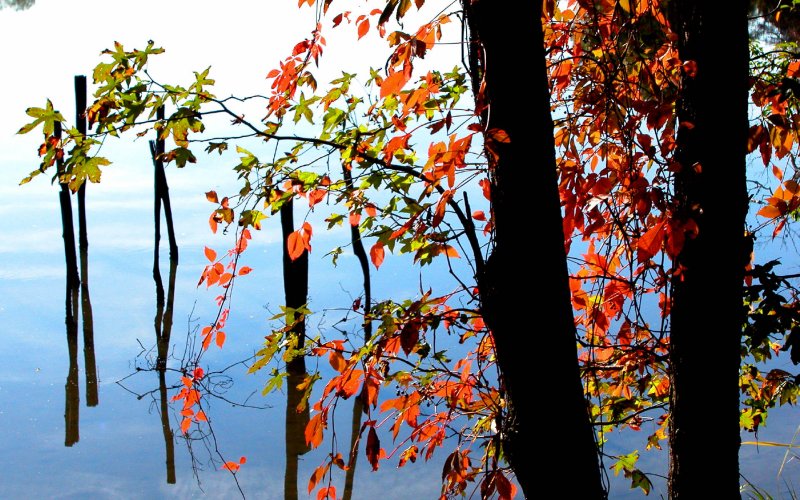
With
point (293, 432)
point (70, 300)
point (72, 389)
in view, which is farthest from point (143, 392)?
point (70, 300)

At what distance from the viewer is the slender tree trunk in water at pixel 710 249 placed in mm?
2000

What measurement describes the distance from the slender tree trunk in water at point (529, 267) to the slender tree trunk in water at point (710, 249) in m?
0.44

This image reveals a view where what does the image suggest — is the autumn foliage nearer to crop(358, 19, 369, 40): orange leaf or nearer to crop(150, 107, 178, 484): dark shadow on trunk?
crop(358, 19, 369, 40): orange leaf

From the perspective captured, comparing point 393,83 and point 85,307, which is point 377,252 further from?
point 85,307

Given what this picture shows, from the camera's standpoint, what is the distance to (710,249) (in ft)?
6.65

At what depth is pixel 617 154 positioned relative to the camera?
8.31 ft

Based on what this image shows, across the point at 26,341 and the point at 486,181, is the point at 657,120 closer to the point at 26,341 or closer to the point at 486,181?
the point at 486,181

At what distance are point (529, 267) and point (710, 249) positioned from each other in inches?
23.3

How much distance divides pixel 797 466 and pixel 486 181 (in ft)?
14.8

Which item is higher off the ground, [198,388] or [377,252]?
[377,252]

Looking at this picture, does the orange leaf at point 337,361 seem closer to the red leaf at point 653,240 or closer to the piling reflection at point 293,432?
the red leaf at point 653,240

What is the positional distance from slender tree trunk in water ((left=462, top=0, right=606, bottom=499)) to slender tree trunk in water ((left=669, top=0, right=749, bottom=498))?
44cm

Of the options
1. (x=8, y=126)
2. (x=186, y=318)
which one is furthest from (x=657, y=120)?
(x=8, y=126)

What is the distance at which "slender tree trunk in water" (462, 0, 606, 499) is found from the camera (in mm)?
1667
